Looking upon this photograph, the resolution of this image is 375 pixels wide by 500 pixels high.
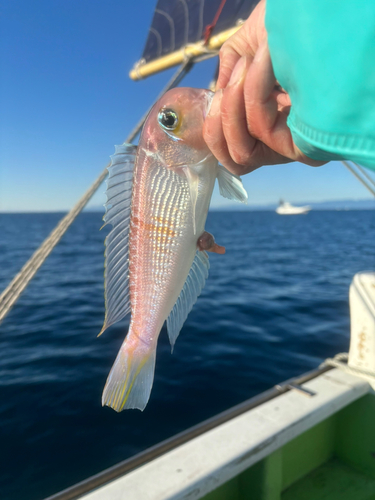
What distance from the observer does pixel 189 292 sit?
1.59 m

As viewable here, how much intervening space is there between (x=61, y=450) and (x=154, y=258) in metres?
3.33

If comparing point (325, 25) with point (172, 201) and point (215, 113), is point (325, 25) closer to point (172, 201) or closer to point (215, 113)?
point (215, 113)

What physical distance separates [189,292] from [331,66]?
3.77 feet

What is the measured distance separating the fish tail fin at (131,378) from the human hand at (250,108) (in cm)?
87

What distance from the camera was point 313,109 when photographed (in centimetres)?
66

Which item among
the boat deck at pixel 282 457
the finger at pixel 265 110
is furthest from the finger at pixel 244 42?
the boat deck at pixel 282 457

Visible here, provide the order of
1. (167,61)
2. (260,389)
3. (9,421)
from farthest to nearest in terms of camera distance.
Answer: (167,61) → (260,389) → (9,421)

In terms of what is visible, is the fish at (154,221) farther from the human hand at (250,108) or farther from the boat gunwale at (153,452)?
the boat gunwale at (153,452)

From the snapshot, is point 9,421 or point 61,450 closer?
point 61,450

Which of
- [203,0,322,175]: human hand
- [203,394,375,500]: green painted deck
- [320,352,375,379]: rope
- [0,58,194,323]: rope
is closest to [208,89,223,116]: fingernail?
[203,0,322,175]: human hand

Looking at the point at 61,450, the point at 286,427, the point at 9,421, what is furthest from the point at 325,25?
the point at 9,421

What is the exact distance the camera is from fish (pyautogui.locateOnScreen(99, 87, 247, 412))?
1334 millimetres

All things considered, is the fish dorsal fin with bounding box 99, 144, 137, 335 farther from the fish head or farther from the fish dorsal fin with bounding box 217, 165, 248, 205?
the fish dorsal fin with bounding box 217, 165, 248, 205

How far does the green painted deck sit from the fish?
1.54 meters
